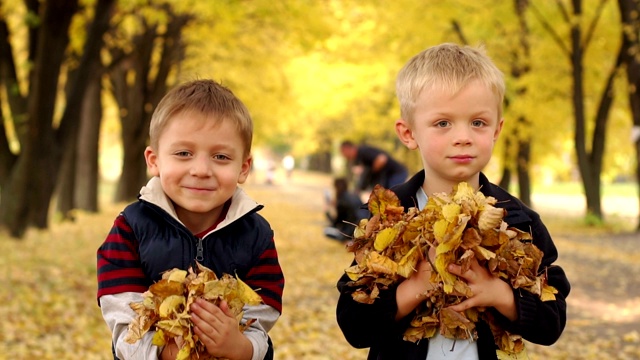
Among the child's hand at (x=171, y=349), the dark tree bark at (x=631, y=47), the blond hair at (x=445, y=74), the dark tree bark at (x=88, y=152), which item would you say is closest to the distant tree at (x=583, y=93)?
the dark tree bark at (x=631, y=47)

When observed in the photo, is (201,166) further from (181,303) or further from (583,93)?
(583,93)

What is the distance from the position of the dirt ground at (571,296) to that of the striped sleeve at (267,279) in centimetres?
440

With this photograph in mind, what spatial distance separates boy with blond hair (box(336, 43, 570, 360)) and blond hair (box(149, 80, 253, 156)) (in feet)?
1.76

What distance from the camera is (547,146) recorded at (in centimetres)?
2636

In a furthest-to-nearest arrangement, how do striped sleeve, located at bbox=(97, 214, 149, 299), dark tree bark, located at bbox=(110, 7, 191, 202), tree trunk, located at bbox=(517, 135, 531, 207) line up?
1. dark tree bark, located at bbox=(110, 7, 191, 202)
2. tree trunk, located at bbox=(517, 135, 531, 207)
3. striped sleeve, located at bbox=(97, 214, 149, 299)

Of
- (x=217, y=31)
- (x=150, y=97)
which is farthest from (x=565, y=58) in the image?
(x=150, y=97)

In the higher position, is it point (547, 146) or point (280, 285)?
Result: point (547, 146)

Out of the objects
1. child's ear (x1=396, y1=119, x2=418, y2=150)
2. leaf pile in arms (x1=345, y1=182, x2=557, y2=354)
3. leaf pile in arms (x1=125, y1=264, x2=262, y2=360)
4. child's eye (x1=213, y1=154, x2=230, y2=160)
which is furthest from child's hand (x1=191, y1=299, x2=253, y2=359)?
child's ear (x1=396, y1=119, x2=418, y2=150)

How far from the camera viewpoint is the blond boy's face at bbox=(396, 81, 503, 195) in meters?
2.59

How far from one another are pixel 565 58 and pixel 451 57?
21.5 meters

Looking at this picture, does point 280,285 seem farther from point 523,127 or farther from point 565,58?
point 565,58

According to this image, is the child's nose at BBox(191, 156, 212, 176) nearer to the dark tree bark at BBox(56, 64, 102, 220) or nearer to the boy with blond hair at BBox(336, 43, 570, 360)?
the boy with blond hair at BBox(336, 43, 570, 360)

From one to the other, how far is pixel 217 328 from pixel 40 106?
37.5 feet

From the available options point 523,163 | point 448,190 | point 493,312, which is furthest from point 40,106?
point 523,163
